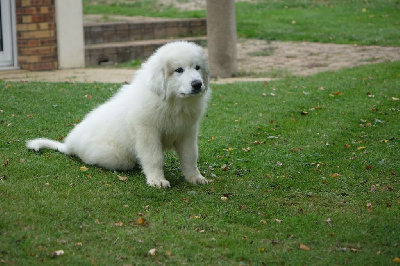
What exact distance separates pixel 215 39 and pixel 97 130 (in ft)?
19.3

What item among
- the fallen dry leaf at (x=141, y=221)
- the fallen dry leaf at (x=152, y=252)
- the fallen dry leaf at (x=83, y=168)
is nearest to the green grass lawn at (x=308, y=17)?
the fallen dry leaf at (x=83, y=168)

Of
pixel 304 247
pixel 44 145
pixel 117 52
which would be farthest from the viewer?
pixel 117 52

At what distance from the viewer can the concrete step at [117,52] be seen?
41.8 feet

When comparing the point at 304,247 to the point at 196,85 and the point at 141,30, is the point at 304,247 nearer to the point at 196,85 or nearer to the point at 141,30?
the point at 196,85

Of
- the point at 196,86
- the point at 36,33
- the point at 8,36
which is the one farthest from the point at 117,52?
the point at 196,86

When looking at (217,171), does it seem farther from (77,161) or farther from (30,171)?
(30,171)

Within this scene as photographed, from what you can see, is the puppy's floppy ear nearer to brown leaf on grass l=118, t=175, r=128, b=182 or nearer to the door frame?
brown leaf on grass l=118, t=175, r=128, b=182

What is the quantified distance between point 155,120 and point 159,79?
40cm

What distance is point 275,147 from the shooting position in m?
7.19

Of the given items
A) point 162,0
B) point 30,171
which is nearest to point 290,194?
point 30,171

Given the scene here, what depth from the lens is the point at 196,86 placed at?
5.23 meters

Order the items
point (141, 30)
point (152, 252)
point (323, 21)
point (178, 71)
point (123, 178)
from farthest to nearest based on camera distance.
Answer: point (323, 21) < point (141, 30) < point (123, 178) < point (178, 71) < point (152, 252)

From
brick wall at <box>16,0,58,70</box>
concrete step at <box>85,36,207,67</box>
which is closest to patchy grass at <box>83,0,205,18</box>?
concrete step at <box>85,36,207,67</box>

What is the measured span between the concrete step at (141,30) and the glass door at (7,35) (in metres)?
2.22
